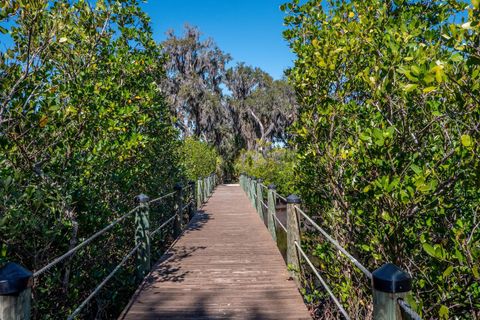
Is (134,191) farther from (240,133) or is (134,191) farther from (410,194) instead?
(240,133)

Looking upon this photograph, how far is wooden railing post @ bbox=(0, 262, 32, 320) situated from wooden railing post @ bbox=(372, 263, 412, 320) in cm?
195

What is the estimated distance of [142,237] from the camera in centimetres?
538

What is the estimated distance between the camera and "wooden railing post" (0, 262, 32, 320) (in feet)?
6.14

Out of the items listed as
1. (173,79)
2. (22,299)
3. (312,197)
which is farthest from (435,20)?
(173,79)

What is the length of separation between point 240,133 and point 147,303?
3762cm

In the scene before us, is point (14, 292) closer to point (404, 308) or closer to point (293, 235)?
point (404, 308)

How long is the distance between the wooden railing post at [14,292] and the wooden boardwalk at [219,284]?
2.23 meters

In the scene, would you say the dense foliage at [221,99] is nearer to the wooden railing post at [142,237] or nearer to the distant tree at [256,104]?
the distant tree at [256,104]

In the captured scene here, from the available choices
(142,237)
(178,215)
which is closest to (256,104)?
(178,215)

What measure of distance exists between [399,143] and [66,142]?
3866 mm

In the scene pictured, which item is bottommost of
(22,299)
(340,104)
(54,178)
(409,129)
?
(22,299)

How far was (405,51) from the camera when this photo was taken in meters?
3.53

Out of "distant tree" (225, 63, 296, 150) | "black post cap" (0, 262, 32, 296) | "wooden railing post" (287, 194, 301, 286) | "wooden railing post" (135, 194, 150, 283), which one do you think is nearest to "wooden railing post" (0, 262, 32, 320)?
"black post cap" (0, 262, 32, 296)

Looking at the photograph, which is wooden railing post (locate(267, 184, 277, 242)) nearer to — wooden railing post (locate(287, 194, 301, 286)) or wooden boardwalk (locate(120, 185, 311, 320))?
wooden boardwalk (locate(120, 185, 311, 320))
